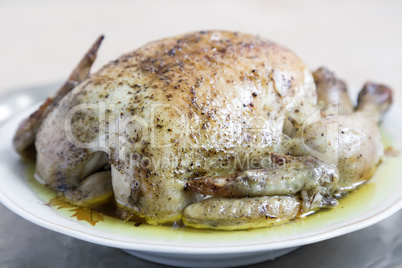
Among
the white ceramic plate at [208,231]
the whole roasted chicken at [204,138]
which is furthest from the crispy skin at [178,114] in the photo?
the white ceramic plate at [208,231]

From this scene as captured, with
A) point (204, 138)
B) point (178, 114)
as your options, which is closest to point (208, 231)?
point (204, 138)

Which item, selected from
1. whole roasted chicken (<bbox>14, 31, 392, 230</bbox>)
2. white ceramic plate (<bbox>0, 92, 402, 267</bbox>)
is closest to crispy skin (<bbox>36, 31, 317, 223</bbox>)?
whole roasted chicken (<bbox>14, 31, 392, 230</bbox>)

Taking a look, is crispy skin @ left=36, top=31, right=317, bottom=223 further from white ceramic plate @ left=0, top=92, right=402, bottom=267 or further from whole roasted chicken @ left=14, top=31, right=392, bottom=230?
white ceramic plate @ left=0, top=92, right=402, bottom=267

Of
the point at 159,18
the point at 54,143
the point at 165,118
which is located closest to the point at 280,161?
the point at 165,118

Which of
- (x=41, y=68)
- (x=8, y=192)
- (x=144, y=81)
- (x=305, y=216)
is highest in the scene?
(x=144, y=81)

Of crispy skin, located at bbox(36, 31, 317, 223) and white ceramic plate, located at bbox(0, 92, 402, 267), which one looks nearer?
white ceramic plate, located at bbox(0, 92, 402, 267)

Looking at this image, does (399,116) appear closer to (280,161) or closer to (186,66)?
(280,161)
